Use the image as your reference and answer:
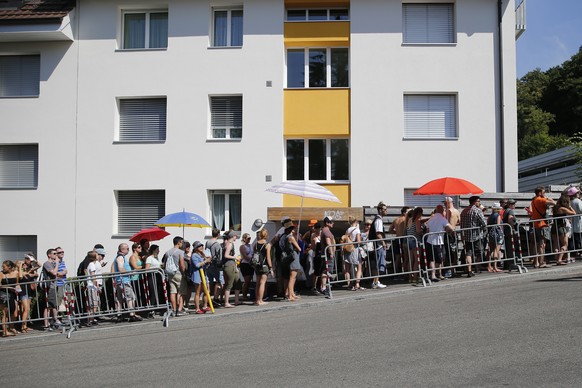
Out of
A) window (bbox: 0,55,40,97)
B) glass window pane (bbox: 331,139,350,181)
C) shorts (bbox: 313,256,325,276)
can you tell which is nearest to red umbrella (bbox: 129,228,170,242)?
shorts (bbox: 313,256,325,276)

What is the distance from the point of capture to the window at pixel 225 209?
21250mm

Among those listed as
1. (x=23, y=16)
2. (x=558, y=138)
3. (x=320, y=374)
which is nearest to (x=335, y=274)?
(x=320, y=374)

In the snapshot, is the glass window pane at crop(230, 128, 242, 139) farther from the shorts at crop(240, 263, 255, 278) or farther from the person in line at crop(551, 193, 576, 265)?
the person in line at crop(551, 193, 576, 265)

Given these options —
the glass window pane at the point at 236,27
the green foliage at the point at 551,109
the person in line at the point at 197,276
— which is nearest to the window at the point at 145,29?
the glass window pane at the point at 236,27

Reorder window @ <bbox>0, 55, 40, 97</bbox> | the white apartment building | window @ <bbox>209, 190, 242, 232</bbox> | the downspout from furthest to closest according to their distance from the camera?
window @ <bbox>0, 55, 40, 97</bbox> → window @ <bbox>209, 190, 242, 232</bbox> → the white apartment building → the downspout

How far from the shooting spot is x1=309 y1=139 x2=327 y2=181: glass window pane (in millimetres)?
21406

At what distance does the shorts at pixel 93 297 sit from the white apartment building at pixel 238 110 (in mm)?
7053

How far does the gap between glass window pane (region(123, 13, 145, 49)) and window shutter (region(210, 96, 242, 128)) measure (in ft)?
11.0

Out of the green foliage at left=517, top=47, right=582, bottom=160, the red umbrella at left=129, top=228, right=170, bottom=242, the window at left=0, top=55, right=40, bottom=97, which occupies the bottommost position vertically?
the red umbrella at left=129, top=228, right=170, bottom=242

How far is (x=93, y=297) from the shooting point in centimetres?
1370

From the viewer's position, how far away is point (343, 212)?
1938 cm

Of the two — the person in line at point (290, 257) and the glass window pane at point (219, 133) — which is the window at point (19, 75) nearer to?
the glass window pane at point (219, 133)

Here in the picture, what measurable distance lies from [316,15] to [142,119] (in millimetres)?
6969

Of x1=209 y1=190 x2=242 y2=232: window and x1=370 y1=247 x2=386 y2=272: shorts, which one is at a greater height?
x1=209 y1=190 x2=242 y2=232: window
